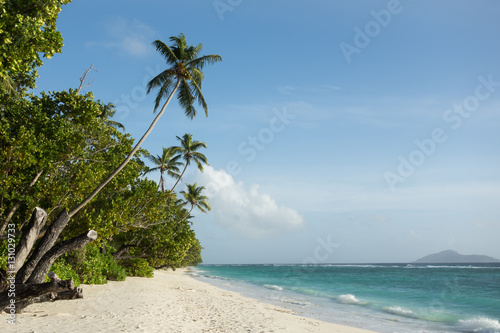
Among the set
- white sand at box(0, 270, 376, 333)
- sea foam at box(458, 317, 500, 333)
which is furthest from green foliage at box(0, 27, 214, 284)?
sea foam at box(458, 317, 500, 333)

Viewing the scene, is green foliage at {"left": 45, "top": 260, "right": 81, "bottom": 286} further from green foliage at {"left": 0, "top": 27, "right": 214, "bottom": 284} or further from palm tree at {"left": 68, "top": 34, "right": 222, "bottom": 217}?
palm tree at {"left": 68, "top": 34, "right": 222, "bottom": 217}

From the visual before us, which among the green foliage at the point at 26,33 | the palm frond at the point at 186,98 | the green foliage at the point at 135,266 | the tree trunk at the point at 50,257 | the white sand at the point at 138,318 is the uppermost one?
the palm frond at the point at 186,98

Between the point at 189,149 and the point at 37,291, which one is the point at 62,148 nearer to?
the point at 37,291

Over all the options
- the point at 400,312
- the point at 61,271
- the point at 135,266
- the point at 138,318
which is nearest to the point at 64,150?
the point at 61,271

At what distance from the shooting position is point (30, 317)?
30.9 feet

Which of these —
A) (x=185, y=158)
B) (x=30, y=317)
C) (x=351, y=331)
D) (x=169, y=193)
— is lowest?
(x=351, y=331)

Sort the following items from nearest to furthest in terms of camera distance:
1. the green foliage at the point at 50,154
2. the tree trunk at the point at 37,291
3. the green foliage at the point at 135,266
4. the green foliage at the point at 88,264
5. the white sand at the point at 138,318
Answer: the tree trunk at the point at 37,291 < the white sand at the point at 138,318 < the green foliage at the point at 50,154 < the green foliage at the point at 88,264 < the green foliage at the point at 135,266

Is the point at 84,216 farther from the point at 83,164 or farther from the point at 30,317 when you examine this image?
the point at 30,317

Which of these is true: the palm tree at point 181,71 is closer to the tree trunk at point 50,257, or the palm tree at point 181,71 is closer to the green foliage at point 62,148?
the green foliage at point 62,148

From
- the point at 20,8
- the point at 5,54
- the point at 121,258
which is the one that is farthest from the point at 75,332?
the point at 121,258

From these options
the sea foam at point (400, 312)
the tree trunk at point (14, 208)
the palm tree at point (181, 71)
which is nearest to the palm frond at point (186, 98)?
the palm tree at point (181, 71)

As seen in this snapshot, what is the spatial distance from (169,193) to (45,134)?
7848mm

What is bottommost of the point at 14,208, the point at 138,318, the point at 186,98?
the point at 138,318

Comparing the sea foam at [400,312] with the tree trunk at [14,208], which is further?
the sea foam at [400,312]
